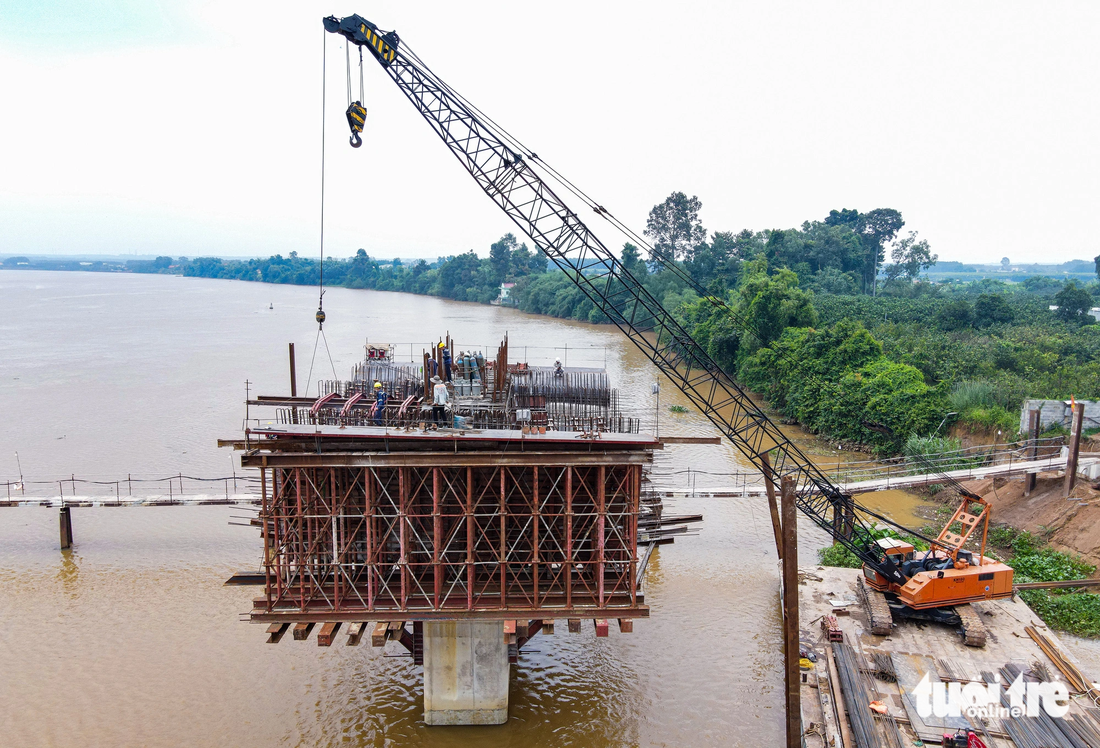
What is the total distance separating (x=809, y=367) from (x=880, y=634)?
30898 mm

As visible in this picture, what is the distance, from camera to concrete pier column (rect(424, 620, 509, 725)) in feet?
54.9

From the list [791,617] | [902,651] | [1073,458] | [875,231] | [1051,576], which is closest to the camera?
[791,617]

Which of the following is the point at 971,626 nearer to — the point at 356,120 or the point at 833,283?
the point at 356,120

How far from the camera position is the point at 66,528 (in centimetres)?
2741

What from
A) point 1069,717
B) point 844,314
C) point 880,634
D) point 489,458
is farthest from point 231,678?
point 844,314

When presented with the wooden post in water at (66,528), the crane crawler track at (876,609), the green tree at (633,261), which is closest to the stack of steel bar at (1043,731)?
the crane crawler track at (876,609)

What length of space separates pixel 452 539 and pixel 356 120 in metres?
12.5

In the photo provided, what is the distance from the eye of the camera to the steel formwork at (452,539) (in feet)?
51.3

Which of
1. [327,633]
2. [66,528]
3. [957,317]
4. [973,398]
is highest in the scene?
[957,317]

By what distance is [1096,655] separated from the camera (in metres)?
19.8

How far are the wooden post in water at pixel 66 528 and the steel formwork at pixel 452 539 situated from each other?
15653 millimetres

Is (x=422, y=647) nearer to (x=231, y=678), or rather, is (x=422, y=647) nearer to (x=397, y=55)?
(x=231, y=678)

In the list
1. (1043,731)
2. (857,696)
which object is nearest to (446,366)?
(857,696)

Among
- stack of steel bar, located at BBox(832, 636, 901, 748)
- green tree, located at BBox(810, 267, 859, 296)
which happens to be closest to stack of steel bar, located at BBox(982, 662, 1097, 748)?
stack of steel bar, located at BBox(832, 636, 901, 748)
